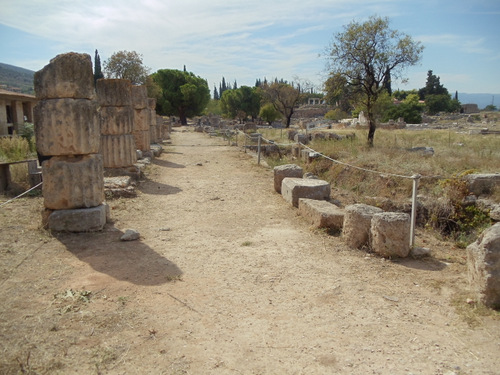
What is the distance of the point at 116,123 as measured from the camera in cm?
1059

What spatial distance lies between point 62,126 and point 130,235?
76.6 inches

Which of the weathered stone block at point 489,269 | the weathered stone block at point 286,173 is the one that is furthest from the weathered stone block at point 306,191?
the weathered stone block at point 489,269

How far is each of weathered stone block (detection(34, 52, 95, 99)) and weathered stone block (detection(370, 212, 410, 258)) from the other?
187 inches

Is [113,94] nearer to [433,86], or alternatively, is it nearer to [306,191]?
[306,191]

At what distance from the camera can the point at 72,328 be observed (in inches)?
134

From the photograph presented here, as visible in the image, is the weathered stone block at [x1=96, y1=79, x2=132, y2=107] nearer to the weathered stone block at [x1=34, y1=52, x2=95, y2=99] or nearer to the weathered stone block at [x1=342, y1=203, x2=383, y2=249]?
the weathered stone block at [x1=34, y1=52, x2=95, y2=99]

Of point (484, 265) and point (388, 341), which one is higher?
point (484, 265)

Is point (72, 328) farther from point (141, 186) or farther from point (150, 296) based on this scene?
point (141, 186)

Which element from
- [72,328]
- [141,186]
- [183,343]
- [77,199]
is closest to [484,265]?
[183,343]

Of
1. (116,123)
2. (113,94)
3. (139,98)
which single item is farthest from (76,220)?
(139,98)

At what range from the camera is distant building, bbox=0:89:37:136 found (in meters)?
17.3

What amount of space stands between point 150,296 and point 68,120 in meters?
3.34

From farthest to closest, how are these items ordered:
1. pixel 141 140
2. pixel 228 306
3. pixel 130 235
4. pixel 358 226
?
pixel 141 140 → pixel 130 235 → pixel 358 226 → pixel 228 306

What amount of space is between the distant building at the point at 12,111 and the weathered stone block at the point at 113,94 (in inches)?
351
